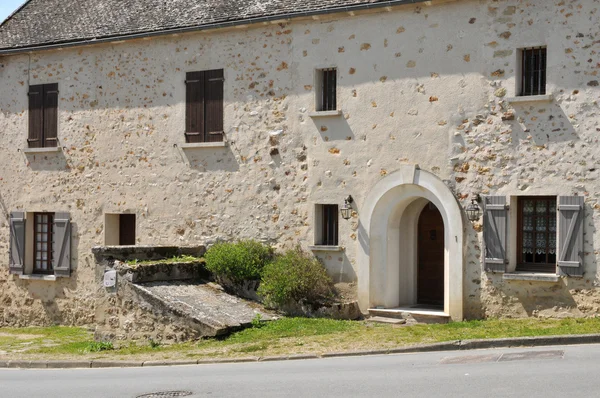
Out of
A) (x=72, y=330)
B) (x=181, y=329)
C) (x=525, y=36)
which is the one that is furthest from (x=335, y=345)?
(x=72, y=330)

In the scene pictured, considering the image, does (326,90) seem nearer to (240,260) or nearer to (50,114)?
(240,260)

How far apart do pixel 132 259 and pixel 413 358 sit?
7.90 m

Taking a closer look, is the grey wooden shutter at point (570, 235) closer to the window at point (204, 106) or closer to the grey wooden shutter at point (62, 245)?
the window at point (204, 106)

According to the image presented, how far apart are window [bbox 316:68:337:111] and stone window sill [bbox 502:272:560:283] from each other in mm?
5123

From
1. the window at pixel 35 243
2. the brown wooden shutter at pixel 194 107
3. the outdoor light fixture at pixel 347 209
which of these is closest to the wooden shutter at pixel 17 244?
the window at pixel 35 243

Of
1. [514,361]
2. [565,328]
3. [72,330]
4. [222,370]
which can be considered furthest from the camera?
[72,330]

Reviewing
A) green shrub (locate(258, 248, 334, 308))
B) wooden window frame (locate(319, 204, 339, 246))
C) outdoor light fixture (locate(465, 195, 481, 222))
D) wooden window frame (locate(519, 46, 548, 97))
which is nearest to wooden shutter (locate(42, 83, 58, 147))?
green shrub (locate(258, 248, 334, 308))

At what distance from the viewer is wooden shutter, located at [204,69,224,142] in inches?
786

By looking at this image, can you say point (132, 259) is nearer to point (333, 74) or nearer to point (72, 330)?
point (72, 330)

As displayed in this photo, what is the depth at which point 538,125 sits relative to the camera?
16141 millimetres

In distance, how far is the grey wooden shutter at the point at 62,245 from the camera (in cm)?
2211

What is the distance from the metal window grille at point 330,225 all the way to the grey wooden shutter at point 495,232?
3396 millimetres

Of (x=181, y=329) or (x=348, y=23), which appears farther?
(x=348, y=23)

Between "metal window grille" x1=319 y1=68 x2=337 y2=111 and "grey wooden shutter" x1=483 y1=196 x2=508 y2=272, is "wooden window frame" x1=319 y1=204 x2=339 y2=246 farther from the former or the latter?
"grey wooden shutter" x1=483 y1=196 x2=508 y2=272
